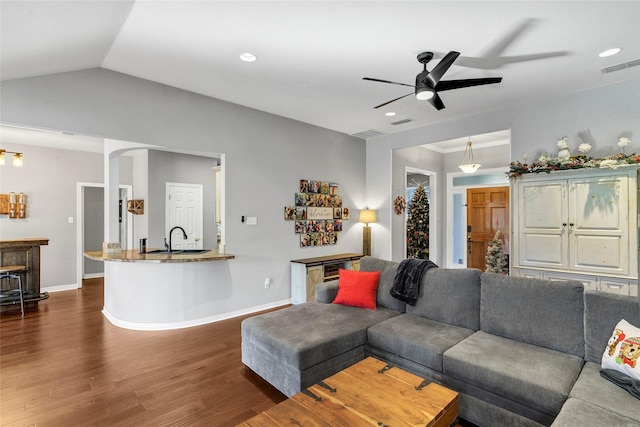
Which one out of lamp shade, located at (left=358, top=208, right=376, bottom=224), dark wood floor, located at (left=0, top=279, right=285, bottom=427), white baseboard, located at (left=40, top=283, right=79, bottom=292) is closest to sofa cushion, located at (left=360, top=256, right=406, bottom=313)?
dark wood floor, located at (left=0, top=279, right=285, bottom=427)

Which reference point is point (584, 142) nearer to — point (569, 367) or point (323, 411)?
point (569, 367)

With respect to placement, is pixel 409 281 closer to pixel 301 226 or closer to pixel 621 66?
pixel 301 226

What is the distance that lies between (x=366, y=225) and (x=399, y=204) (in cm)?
76

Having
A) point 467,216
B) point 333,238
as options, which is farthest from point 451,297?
point 467,216

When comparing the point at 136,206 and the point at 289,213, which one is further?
the point at 136,206

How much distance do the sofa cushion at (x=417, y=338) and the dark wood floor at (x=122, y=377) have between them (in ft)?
2.99

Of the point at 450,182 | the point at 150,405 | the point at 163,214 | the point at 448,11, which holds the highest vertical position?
the point at 448,11

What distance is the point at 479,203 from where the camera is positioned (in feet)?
21.4

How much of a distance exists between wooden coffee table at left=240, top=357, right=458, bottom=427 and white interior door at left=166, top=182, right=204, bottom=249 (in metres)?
5.00

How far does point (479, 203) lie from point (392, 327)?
16.1 ft

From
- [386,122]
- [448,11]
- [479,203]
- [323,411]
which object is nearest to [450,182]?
[479,203]

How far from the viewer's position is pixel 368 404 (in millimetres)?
1602

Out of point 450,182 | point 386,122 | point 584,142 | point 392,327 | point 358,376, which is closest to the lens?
point 358,376

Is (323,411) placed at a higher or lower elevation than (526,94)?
lower
